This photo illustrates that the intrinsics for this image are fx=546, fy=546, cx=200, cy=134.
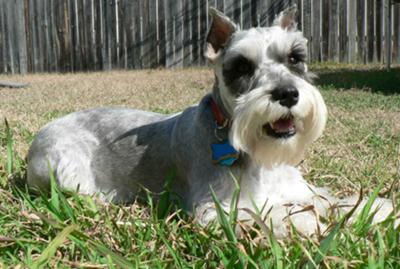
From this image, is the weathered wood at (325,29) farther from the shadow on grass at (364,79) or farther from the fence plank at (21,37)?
the fence plank at (21,37)

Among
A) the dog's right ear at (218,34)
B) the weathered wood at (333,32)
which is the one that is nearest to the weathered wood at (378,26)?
the weathered wood at (333,32)

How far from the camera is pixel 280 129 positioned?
122 inches

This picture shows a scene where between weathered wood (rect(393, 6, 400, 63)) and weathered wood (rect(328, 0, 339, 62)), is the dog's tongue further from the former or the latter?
weathered wood (rect(328, 0, 339, 62))

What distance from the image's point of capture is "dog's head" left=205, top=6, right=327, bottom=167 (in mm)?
2932

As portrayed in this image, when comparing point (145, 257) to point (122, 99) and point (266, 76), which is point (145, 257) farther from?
point (122, 99)

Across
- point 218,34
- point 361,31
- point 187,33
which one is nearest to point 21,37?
point 187,33

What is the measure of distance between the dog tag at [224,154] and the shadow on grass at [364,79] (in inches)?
197

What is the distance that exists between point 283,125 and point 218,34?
0.87 metres

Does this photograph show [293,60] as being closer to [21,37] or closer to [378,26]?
[378,26]

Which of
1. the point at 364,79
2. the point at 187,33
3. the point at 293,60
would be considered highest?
the point at 293,60

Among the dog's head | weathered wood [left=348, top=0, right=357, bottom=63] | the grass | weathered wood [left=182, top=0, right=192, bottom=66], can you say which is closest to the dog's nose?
the dog's head

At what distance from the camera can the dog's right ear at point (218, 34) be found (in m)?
3.54

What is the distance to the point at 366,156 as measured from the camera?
4.57 meters

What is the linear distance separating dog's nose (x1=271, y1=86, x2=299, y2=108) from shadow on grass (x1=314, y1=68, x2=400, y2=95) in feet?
17.2
